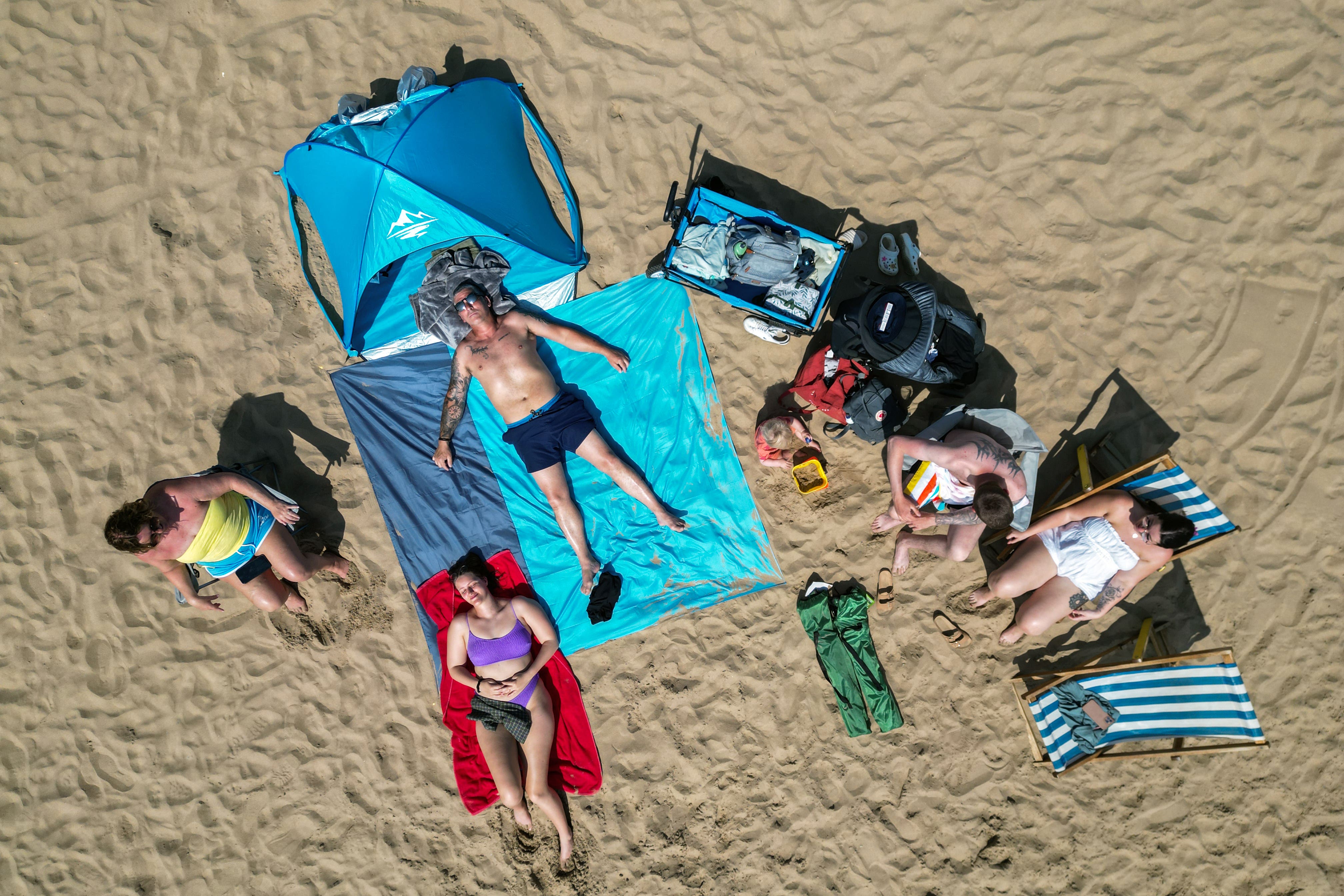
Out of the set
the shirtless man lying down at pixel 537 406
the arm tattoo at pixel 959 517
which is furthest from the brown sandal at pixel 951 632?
the shirtless man lying down at pixel 537 406

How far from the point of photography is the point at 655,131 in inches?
214

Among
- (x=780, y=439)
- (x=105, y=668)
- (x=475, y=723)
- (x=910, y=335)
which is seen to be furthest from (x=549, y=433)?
(x=105, y=668)

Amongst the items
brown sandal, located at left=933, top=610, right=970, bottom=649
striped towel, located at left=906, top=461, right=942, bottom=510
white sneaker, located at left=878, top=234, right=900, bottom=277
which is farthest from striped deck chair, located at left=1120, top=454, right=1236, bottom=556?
white sneaker, located at left=878, top=234, right=900, bottom=277

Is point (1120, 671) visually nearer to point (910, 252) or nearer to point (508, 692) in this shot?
point (910, 252)

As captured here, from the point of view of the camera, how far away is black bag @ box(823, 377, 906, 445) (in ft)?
15.8

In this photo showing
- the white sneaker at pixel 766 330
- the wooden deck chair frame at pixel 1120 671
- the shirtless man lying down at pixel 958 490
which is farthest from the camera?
the white sneaker at pixel 766 330

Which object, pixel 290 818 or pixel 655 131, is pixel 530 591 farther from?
pixel 655 131

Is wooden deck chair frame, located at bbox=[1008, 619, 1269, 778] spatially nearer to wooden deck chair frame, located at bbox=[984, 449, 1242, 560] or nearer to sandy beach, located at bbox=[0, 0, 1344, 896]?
sandy beach, located at bbox=[0, 0, 1344, 896]

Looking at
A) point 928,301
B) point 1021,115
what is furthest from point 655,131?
point 1021,115

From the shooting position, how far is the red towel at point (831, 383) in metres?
4.93

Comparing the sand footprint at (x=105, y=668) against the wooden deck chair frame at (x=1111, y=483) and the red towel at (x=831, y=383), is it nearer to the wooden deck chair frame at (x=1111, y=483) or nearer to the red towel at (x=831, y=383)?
the red towel at (x=831, y=383)

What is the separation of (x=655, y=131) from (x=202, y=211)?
3.83 m

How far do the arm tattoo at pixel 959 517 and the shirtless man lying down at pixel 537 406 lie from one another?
1.95 m

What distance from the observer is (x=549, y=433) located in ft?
16.8
